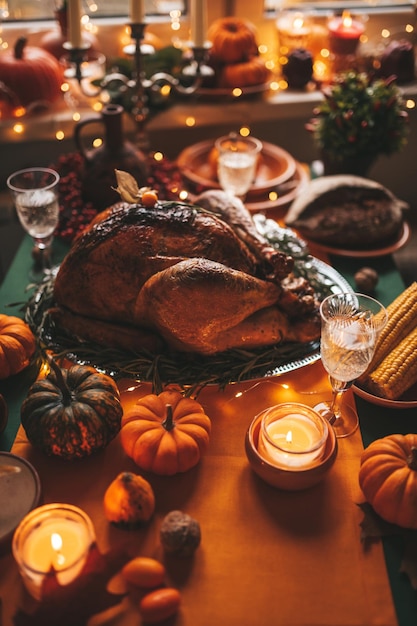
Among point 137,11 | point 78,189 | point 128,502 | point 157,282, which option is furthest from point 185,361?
point 137,11

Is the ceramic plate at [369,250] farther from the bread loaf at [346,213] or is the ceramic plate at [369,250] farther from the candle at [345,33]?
the candle at [345,33]

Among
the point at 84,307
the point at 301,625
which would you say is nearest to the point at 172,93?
the point at 84,307

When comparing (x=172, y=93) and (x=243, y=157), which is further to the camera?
(x=172, y=93)

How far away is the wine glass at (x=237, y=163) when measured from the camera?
8.01ft

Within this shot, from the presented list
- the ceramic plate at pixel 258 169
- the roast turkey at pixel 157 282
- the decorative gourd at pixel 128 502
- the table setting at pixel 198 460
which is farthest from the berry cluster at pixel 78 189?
the decorative gourd at pixel 128 502

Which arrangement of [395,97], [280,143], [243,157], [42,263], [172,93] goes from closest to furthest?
[42,263]
[243,157]
[395,97]
[172,93]
[280,143]

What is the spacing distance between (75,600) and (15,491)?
0.29 m

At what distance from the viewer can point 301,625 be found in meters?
1.23

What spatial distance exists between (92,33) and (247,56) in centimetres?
88

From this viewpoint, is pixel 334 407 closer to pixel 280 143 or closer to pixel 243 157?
pixel 243 157

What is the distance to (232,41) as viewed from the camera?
3.13 metres

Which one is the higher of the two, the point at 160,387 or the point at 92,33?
the point at 92,33

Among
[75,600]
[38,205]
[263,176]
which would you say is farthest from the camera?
[263,176]

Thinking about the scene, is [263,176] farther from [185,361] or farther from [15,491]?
[15,491]
